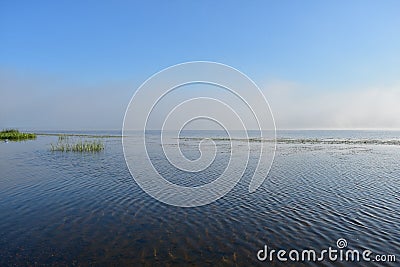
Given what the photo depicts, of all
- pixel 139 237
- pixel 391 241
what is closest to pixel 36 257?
pixel 139 237

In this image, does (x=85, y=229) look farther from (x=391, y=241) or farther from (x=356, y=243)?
(x=391, y=241)

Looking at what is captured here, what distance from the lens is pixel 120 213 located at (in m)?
12.9

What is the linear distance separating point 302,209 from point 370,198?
5.30 m

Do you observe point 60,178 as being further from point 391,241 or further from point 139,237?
point 391,241

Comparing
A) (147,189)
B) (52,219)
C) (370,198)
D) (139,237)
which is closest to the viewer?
(139,237)

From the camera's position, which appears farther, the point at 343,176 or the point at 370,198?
the point at 343,176

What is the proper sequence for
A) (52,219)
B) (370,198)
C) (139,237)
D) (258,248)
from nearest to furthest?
(258,248), (139,237), (52,219), (370,198)

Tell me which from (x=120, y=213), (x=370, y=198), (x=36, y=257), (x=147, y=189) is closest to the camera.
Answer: (x=36, y=257)

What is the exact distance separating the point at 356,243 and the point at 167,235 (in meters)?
7.12

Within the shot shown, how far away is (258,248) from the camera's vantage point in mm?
9398

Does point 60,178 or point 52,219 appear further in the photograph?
point 60,178

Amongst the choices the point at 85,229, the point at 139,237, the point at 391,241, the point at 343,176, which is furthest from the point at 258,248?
the point at 343,176

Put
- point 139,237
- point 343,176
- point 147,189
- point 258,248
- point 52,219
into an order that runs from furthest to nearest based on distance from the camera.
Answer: point 343,176 → point 147,189 → point 52,219 → point 139,237 → point 258,248

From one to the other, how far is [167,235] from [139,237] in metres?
1.08
